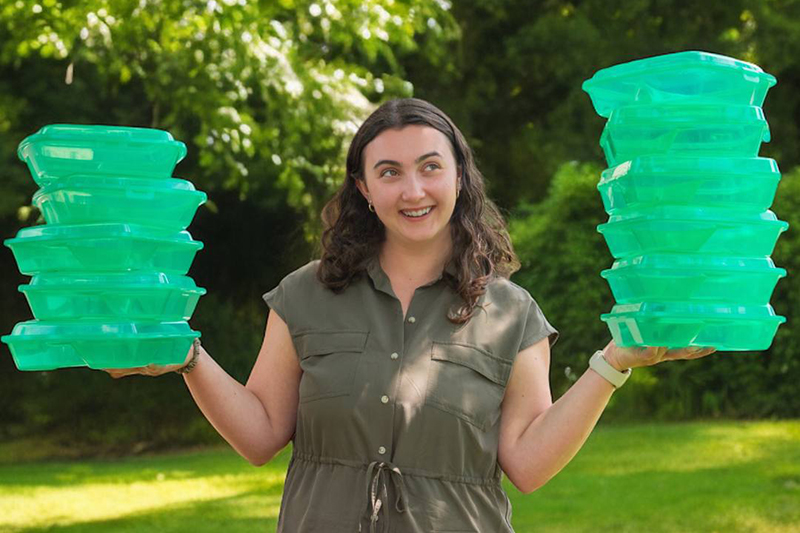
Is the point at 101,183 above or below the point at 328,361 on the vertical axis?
above

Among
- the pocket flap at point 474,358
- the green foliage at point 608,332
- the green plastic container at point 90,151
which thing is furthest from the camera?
the green foliage at point 608,332

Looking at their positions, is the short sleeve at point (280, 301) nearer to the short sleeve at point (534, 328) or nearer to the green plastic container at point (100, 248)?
the green plastic container at point (100, 248)

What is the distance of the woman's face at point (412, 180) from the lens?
2.54m

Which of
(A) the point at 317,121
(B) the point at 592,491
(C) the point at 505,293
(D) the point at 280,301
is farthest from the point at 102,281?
(A) the point at 317,121

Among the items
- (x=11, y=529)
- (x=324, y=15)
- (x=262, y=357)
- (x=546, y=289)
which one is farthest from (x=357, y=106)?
(x=262, y=357)

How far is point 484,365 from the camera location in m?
2.57

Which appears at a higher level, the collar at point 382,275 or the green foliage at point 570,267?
the collar at point 382,275

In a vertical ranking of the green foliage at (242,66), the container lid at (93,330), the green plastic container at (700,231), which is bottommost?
the green foliage at (242,66)

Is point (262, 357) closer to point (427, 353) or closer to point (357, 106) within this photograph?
point (427, 353)

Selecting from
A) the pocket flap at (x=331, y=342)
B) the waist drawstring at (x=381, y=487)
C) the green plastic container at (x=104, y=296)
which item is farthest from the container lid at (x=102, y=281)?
the waist drawstring at (x=381, y=487)

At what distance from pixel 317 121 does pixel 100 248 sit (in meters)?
7.21

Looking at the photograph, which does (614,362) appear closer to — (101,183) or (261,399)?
(261,399)

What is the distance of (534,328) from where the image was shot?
8.68ft

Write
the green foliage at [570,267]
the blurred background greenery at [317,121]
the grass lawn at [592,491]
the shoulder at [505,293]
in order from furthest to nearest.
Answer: the green foliage at [570,267], the blurred background greenery at [317,121], the grass lawn at [592,491], the shoulder at [505,293]
